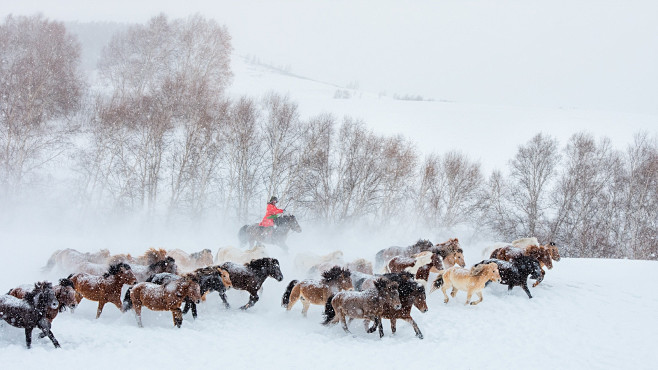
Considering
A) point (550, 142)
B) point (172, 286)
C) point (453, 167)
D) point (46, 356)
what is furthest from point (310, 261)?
point (550, 142)

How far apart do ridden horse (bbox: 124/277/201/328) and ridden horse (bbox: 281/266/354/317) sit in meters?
1.99

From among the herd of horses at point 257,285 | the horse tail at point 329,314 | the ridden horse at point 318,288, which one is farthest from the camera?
the ridden horse at point 318,288

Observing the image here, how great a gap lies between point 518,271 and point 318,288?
16.8ft

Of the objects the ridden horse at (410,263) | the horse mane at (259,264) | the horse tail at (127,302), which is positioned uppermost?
→ the ridden horse at (410,263)

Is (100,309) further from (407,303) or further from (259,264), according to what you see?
(407,303)

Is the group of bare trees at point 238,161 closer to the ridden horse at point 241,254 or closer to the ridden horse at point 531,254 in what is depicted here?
the ridden horse at point 241,254

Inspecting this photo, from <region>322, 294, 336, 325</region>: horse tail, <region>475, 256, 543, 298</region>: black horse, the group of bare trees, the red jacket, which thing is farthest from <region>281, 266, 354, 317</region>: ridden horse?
the group of bare trees

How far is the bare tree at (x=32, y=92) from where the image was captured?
1967 centimetres

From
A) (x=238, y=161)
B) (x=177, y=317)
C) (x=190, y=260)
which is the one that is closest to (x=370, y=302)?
(x=177, y=317)

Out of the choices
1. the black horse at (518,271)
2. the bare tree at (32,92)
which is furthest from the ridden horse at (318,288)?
the bare tree at (32,92)

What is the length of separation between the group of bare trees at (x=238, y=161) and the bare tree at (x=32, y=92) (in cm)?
7

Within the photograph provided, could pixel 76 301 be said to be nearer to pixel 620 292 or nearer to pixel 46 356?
pixel 46 356

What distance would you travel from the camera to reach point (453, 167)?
26.9 metres

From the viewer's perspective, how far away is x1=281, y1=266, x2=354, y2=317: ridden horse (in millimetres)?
8125
